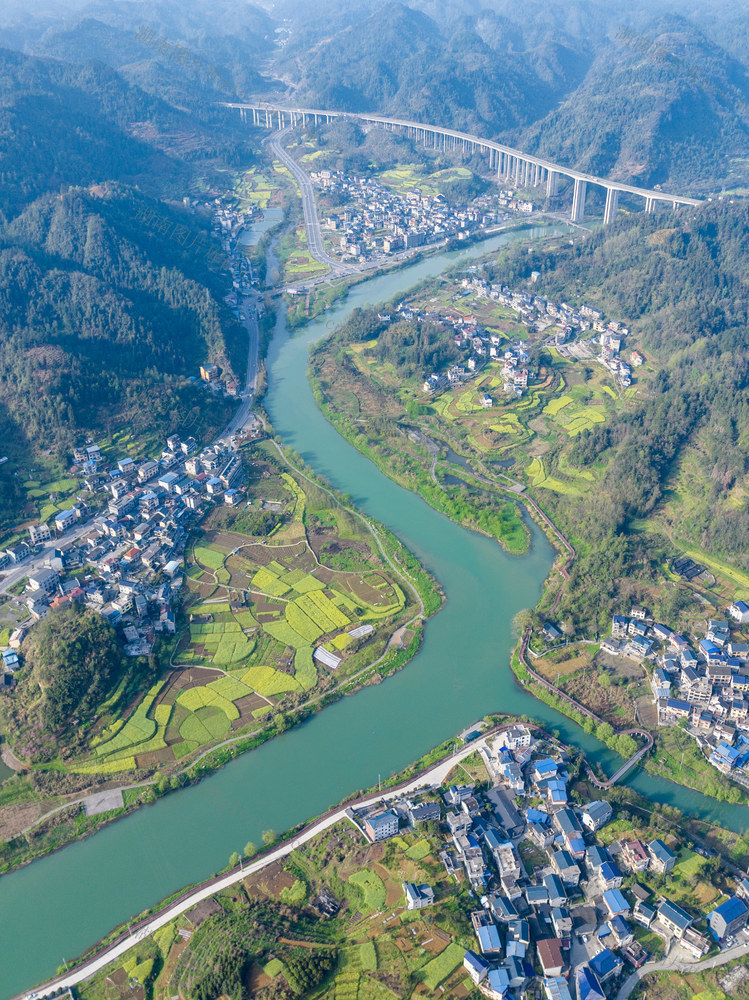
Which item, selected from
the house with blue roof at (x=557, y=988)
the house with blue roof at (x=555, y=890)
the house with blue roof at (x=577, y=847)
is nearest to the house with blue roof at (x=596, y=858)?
the house with blue roof at (x=577, y=847)

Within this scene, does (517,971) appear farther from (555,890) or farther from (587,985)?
(555,890)

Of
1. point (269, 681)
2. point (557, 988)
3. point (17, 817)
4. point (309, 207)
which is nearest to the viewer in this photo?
point (557, 988)

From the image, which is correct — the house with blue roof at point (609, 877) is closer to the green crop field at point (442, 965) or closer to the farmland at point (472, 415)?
the green crop field at point (442, 965)

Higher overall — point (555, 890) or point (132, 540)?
point (132, 540)

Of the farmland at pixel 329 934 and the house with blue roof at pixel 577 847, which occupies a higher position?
the house with blue roof at pixel 577 847

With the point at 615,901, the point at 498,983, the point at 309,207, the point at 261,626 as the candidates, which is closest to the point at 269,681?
the point at 261,626

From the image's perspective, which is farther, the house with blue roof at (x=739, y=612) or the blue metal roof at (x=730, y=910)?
the house with blue roof at (x=739, y=612)
